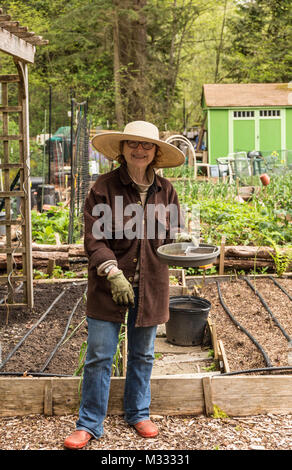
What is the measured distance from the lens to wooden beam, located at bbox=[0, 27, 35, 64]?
14.5 feet

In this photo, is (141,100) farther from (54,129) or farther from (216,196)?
(216,196)

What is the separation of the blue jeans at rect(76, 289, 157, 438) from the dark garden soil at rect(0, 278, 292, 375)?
736mm

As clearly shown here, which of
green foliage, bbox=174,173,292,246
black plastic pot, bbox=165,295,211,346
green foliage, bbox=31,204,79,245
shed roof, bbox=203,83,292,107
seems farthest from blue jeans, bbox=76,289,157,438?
shed roof, bbox=203,83,292,107

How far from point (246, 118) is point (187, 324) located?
15.5 metres

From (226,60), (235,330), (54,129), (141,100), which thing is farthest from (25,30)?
(226,60)

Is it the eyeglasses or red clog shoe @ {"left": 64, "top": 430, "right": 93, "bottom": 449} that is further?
the eyeglasses

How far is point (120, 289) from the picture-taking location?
103 inches

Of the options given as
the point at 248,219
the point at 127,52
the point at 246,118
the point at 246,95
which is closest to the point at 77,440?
the point at 248,219

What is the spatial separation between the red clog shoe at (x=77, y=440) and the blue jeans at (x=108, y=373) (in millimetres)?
35

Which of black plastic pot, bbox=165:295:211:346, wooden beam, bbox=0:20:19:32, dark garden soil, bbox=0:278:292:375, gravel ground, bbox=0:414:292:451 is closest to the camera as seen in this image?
gravel ground, bbox=0:414:292:451

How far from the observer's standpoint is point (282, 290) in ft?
18.8

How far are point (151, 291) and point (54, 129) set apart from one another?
21272 mm

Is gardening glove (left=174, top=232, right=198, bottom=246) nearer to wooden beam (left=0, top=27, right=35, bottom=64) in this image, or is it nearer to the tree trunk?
wooden beam (left=0, top=27, right=35, bottom=64)

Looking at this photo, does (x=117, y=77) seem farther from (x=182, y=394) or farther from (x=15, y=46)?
(x=182, y=394)
